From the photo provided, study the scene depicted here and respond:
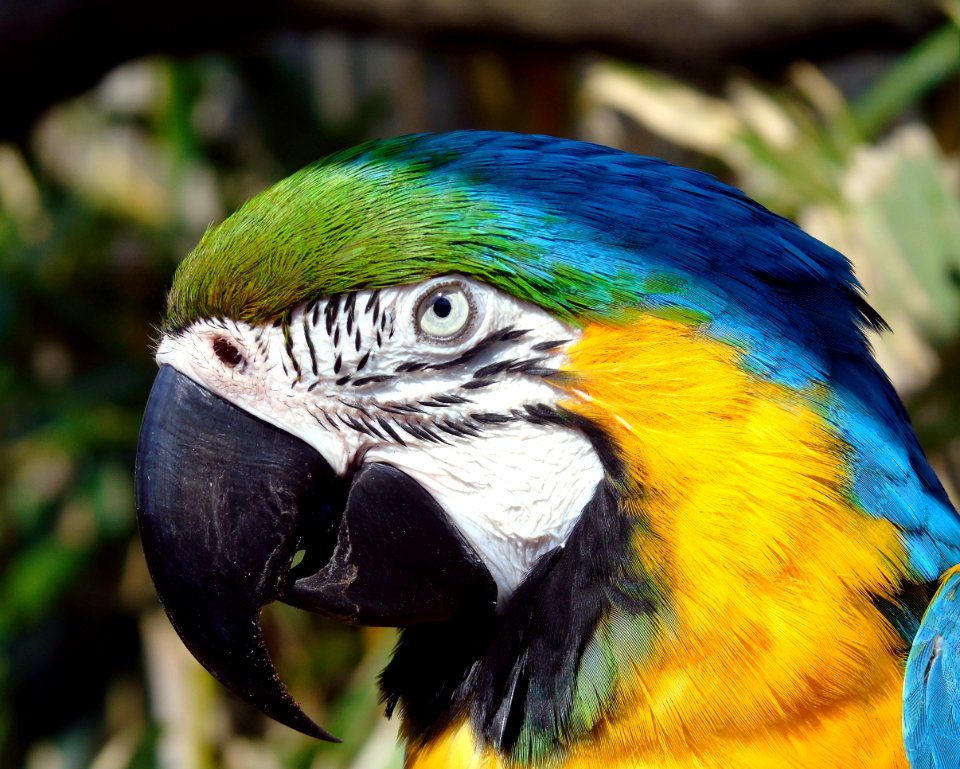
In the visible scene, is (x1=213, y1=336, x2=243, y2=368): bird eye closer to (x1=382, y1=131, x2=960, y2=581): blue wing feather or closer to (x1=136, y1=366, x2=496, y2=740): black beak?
(x1=136, y1=366, x2=496, y2=740): black beak

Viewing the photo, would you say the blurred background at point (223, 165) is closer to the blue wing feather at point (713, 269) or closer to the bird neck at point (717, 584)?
the blue wing feather at point (713, 269)

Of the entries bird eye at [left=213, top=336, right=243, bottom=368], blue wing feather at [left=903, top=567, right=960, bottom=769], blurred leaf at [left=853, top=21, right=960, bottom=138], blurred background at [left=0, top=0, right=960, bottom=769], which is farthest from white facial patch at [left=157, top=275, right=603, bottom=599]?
blurred leaf at [left=853, top=21, right=960, bottom=138]

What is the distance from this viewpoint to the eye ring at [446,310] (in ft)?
3.21

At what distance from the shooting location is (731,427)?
3.06 ft

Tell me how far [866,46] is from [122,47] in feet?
7.08

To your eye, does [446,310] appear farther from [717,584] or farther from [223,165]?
[223,165]

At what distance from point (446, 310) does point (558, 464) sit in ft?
0.63

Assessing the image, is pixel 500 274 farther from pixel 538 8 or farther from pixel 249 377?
pixel 538 8

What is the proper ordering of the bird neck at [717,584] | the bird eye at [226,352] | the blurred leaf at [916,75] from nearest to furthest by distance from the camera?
the bird neck at [717,584]
the bird eye at [226,352]
the blurred leaf at [916,75]

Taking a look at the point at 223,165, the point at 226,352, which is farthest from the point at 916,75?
the point at 223,165

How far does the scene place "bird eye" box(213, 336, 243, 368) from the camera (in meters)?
1.03

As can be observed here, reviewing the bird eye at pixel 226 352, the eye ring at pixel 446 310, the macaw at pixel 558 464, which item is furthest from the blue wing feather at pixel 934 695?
the bird eye at pixel 226 352

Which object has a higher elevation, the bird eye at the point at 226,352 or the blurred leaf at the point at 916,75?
the blurred leaf at the point at 916,75

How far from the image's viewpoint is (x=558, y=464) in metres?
0.99
